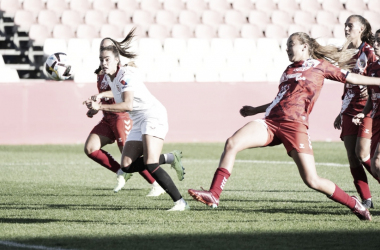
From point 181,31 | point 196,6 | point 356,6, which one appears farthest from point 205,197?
point 356,6

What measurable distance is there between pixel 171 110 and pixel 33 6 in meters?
6.40

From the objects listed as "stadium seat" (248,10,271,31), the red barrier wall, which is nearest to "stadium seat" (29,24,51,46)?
the red barrier wall

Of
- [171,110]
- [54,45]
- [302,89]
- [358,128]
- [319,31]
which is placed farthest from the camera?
[319,31]

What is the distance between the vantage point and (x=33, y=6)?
20719 millimetres

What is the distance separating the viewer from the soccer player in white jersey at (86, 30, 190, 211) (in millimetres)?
6766

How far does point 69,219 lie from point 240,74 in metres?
13.1

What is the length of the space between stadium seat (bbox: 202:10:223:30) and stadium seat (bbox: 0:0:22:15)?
581 cm

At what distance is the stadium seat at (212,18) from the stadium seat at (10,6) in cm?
581

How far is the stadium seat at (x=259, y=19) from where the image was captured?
22075 millimetres

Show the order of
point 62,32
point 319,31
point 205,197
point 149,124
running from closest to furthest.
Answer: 1. point 205,197
2. point 149,124
3. point 62,32
4. point 319,31

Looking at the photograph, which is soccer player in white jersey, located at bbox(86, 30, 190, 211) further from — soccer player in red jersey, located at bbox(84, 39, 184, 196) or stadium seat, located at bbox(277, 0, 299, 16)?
stadium seat, located at bbox(277, 0, 299, 16)

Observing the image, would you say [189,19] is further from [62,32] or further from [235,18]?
[62,32]

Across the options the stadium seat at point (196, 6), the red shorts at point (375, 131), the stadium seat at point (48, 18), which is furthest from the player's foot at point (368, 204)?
the stadium seat at point (196, 6)

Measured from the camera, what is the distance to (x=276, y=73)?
19.5 meters
